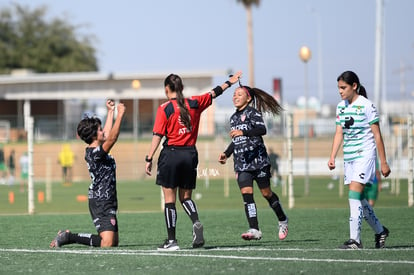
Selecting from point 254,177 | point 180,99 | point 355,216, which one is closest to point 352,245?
point 355,216

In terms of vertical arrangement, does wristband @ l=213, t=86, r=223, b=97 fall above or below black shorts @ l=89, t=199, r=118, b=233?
above

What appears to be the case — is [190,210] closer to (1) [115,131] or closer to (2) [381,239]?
(1) [115,131]

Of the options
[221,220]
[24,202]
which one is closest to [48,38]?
[24,202]

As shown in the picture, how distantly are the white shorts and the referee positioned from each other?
72.6 inches

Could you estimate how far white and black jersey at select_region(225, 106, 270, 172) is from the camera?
12453 millimetres

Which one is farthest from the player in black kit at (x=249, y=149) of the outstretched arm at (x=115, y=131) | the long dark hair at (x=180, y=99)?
the outstretched arm at (x=115, y=131)

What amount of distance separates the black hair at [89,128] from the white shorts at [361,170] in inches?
121

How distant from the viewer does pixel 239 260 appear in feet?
32.1

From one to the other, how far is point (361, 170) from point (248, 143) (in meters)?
1.87

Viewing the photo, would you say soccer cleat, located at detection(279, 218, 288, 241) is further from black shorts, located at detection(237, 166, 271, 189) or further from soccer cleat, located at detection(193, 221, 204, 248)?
soccer cleat, located at detection(193, 221, 204, 248)

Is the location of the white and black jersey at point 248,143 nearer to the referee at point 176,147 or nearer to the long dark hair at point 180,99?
the referee at point 176,147

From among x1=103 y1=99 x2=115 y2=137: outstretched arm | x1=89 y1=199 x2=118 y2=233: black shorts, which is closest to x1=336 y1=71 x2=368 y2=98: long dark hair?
x1=103 y1=99 x2=115 y2=137: outstretched arm

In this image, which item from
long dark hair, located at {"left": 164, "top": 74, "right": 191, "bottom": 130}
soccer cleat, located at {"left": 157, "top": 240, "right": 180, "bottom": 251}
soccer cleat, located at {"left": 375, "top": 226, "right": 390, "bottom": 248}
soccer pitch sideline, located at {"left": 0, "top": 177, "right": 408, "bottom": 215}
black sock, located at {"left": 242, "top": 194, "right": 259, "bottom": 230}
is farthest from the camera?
soccer pitch sideline, located at {"left": 0, "top": 177, "right": 408, "bottom": 215}

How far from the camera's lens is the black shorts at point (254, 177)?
12609 mm
